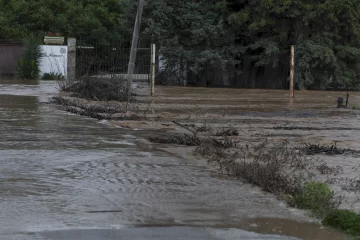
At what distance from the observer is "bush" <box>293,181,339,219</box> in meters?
6.23

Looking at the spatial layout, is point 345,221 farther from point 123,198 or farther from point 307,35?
point 307,35

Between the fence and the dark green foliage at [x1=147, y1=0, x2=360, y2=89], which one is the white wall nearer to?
the fence

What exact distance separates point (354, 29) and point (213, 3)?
8.04m

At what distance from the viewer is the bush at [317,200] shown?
6234mm

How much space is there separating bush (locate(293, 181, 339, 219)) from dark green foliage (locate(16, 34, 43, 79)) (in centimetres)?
2862

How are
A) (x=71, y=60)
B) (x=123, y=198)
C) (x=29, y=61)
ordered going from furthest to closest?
(x=29, y=61) → (x=71, y=60) → (x=123, y=198)

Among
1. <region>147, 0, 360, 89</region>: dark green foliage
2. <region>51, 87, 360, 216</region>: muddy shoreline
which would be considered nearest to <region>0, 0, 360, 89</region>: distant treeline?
<region>147, 0, 360, 89</region>: dark green foliage

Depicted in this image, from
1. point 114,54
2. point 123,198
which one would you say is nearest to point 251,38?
point 114,54

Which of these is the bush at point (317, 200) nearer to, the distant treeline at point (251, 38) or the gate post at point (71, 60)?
the gate post at point (71, 60)

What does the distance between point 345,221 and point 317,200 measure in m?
0.62

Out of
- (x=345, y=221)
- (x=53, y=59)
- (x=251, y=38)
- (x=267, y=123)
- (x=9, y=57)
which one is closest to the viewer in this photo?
(x=345, y=221)

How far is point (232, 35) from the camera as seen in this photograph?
35188mm

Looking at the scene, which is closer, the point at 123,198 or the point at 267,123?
the point at 123,198

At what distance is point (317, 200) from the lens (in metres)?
6.37
